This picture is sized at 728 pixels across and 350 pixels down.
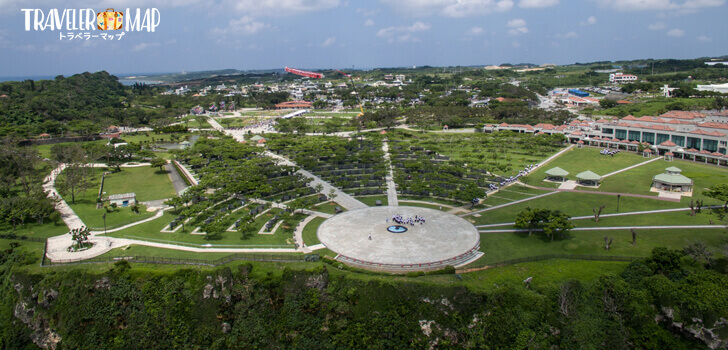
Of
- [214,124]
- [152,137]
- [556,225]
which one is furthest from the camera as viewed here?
[214,124]

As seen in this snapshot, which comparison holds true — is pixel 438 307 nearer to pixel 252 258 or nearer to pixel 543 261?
pixel 543 261

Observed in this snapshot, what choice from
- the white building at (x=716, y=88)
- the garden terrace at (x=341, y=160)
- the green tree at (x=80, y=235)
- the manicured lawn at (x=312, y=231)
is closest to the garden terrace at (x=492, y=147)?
the garden terrace at (x=341, y=160)

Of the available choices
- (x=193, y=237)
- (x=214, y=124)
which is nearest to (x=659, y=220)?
(x=193, y=237)

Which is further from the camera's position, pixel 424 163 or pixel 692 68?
pixel 692 68

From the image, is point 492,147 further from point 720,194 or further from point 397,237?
point 397,237

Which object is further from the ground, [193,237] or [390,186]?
[390,186]

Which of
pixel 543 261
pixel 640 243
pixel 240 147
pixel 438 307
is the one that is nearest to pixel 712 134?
pixel 640 243

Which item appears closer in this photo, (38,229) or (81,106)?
(38,229)

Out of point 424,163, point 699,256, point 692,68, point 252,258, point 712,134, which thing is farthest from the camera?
point 692,68
